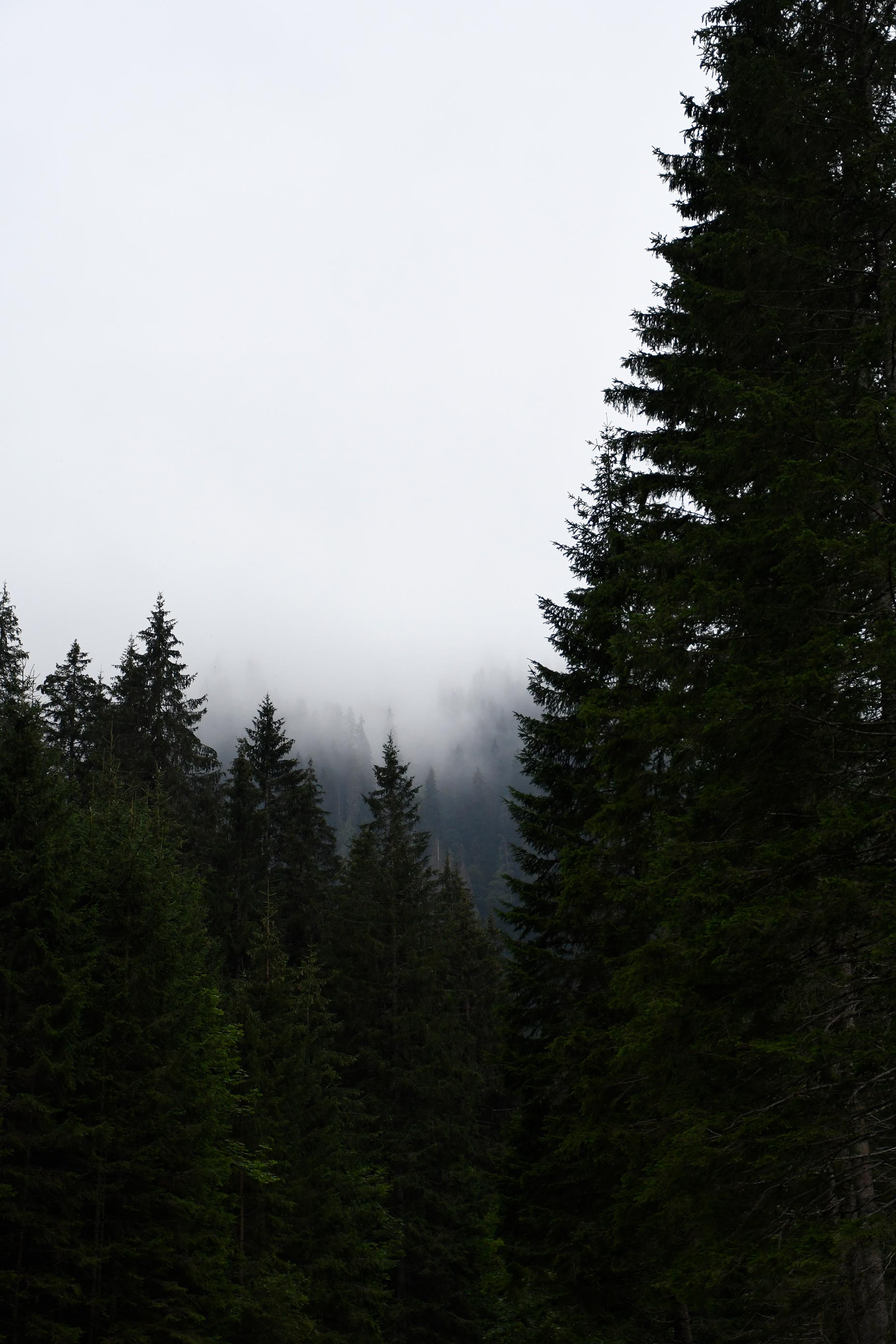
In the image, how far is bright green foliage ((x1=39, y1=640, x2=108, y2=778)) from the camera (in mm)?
36062

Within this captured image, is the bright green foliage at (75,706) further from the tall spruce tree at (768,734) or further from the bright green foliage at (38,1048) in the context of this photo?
the tall spruce tree at (768,734)

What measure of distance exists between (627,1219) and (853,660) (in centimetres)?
694

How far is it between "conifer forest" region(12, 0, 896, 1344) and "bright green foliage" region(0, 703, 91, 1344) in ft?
0.20

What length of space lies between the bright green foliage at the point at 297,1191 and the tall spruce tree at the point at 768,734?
11889 mm

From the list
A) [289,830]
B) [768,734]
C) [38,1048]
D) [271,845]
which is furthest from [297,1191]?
[768,734]

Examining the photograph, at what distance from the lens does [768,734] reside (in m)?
6.74

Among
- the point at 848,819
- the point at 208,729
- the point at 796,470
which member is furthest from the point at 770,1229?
the point at 208,729

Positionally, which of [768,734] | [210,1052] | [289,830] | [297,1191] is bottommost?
[297,1191]

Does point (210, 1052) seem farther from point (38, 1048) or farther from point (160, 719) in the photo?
point (160, 719)

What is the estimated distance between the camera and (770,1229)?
5988 mm

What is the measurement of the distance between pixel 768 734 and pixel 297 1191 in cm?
2061

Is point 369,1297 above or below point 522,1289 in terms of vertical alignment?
below

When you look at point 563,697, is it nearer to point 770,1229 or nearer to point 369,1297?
point 770,1229

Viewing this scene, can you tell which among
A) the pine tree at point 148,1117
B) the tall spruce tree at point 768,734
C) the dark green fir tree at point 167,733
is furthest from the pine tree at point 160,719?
the tall spruce tree at point 768,734
